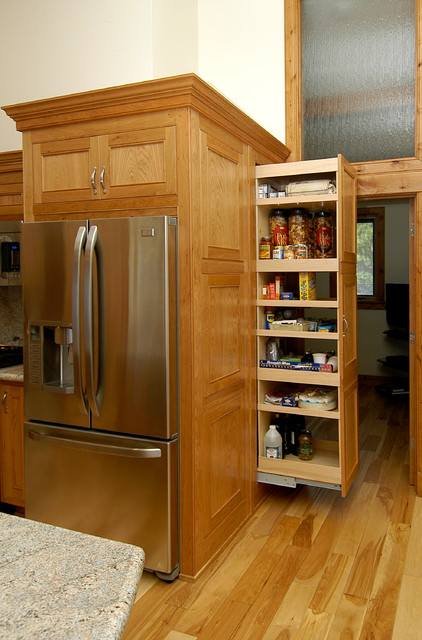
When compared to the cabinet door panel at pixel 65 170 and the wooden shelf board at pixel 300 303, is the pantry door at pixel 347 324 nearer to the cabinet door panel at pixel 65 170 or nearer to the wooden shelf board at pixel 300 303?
the wooden shelf board at pixel 300 303

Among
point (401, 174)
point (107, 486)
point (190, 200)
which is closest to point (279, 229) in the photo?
point (401, 174)

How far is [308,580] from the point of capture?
2.53 meters

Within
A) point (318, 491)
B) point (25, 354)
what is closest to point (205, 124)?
point (25, 354)

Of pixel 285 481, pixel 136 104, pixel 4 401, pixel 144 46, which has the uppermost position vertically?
pixel 144 46

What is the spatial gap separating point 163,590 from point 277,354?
4.97ft

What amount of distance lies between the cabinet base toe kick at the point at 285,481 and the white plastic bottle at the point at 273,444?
117 millimetres

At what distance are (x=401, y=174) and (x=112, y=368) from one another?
222 cm

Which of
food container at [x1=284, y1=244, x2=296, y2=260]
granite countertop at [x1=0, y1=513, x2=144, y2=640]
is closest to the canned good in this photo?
food container at [x1=284, y1=244, x2=296, y2=260]

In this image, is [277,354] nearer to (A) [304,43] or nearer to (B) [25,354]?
(B) [25,354]

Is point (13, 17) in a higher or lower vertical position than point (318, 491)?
higher

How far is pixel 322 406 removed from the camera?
3145 millimetres

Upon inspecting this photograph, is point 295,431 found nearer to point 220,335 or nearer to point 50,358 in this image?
point 220,335

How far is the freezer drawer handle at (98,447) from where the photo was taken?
2.46 meters

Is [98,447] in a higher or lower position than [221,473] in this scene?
higher
